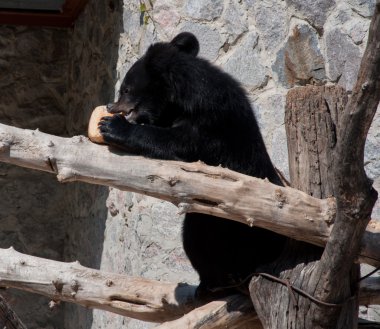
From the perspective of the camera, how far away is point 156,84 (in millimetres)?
4051

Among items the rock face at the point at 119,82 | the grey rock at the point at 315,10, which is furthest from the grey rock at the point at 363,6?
the grey rock at the point at 315,10

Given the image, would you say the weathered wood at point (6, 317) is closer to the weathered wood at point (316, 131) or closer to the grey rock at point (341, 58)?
the weathered wood at point (316, 131)

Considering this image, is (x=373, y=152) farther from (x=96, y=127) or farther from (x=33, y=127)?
(x=33, y=127)

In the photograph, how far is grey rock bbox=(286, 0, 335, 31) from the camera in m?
4.91

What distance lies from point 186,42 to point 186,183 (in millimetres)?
1402

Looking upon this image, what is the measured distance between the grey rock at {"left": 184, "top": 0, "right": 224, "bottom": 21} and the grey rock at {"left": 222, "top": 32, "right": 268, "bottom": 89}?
0.25 metres

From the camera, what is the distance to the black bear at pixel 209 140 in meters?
3.52

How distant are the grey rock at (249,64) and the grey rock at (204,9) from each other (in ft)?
0.81

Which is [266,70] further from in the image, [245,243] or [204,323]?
[204,323]

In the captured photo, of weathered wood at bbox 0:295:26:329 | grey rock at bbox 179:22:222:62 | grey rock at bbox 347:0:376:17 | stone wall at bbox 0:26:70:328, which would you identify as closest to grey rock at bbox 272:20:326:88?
grey rock at bbox 347:0:376:17

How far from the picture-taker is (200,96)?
3.76 metres

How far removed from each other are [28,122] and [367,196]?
4.99 meters

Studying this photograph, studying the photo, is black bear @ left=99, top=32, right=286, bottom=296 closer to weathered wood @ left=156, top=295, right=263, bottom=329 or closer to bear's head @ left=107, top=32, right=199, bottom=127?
bear's head @ left=107, top=32, right=199, bottom=127

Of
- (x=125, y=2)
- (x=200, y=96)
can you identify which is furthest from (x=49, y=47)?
(x=200, y=96)
